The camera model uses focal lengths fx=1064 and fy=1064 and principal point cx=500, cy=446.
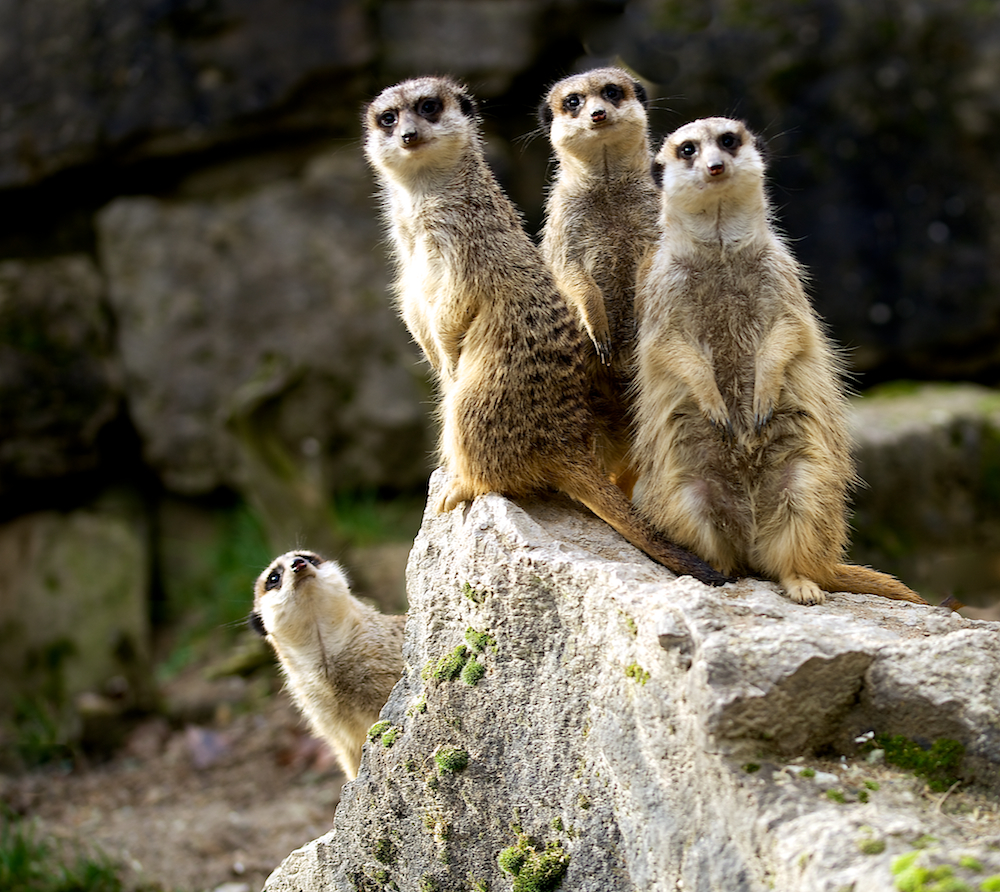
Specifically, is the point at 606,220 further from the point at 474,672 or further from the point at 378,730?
the point at 378,730

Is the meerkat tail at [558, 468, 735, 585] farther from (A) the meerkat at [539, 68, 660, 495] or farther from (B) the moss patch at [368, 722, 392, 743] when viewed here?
(B) the moss patch at [368, 722, 392, 743]

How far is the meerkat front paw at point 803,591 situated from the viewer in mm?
2266

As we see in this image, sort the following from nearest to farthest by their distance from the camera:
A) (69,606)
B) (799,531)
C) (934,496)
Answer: (799,531) → (934,496) → (69,606)

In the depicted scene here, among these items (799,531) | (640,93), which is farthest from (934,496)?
(799,531)

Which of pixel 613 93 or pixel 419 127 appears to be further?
pixel 613 93

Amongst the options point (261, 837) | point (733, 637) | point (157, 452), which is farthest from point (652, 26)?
point (733, 637)

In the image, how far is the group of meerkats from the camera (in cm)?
248

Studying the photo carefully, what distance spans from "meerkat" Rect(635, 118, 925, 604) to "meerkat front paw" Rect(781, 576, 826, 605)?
58 millimetres

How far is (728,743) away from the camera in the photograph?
1.79 meters

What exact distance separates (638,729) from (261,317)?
4990 mm

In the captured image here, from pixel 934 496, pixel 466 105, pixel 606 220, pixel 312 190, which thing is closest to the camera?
pixel 606 220

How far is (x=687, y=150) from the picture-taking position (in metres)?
2.57

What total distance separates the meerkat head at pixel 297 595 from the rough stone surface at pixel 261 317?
2.88 metres

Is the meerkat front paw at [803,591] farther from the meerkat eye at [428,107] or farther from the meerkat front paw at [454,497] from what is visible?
the meerkat eye at [428,107]
